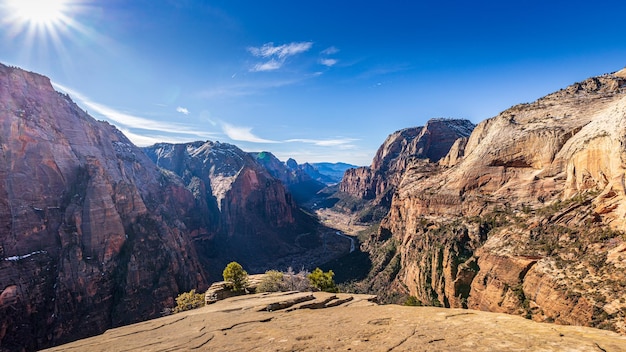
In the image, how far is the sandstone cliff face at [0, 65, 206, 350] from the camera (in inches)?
2275

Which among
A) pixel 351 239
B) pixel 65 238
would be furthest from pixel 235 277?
pixel 351 239

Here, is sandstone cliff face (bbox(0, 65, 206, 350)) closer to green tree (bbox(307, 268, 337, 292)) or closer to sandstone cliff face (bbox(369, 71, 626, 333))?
green tree (bbox(307, 268, 337, 292))

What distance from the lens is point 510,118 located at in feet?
204

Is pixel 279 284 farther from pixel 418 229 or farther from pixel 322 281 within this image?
pixel 418 229

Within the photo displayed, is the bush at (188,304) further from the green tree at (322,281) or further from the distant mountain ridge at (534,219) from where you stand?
the distant mountain ridge at (534,219)

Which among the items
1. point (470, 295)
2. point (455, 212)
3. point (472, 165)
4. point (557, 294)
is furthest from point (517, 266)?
point (472, 165)

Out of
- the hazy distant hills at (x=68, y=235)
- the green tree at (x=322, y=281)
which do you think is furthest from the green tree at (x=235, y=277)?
the hazy distant hills at (x=68, y=235)

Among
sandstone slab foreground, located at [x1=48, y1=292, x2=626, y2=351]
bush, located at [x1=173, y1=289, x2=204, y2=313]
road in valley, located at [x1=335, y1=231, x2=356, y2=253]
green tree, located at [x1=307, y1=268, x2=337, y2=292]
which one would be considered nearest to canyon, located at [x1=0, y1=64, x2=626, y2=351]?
sandstone slab foreground, located at [x1=48, y1=292, x2=626, y2=351]

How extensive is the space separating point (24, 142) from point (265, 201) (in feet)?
364

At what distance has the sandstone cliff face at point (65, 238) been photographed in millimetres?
57781

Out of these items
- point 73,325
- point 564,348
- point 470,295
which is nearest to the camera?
point 564,348

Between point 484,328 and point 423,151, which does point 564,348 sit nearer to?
point 484,328

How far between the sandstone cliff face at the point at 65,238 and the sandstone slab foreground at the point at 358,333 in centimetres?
5790

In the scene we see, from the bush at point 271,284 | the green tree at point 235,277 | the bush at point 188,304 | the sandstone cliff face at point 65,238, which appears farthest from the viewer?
the sandstone cliff face at point 65,238
